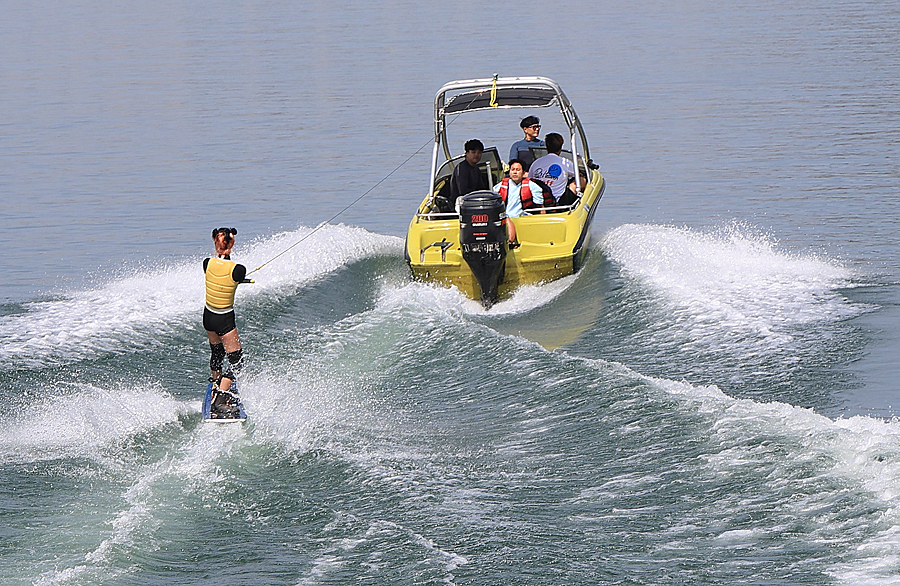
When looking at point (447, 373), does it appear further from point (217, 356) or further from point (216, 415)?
point (216, 415)

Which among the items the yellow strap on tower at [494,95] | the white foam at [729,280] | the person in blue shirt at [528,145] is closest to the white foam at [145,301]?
the person in blue shirt at [528,145]

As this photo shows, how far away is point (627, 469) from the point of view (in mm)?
6000

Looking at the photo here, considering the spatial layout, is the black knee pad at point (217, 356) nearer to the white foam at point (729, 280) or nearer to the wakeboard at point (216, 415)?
the wakeboard at point (216, 415)

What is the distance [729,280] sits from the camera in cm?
1053

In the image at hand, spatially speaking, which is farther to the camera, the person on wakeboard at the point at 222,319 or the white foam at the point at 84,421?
the person on wakeboard at the point at 222,319

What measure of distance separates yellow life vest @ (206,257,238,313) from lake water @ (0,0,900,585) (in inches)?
28.3

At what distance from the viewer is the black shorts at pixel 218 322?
7.48 m

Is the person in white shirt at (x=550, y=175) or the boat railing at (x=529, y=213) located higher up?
the person in white shirt at (x=550, y=175)

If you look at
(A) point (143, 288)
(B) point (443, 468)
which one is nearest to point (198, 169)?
(A) point (143, 288)

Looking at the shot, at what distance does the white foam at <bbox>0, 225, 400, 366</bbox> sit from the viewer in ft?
29.4

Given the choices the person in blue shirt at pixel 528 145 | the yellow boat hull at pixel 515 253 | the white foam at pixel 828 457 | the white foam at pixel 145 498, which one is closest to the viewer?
the white foam at pixel 828 457

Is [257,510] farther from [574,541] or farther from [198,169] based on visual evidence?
[198,169]

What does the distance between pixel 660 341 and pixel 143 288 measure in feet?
17.1

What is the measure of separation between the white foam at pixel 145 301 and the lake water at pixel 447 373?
→ 0.15 ft
